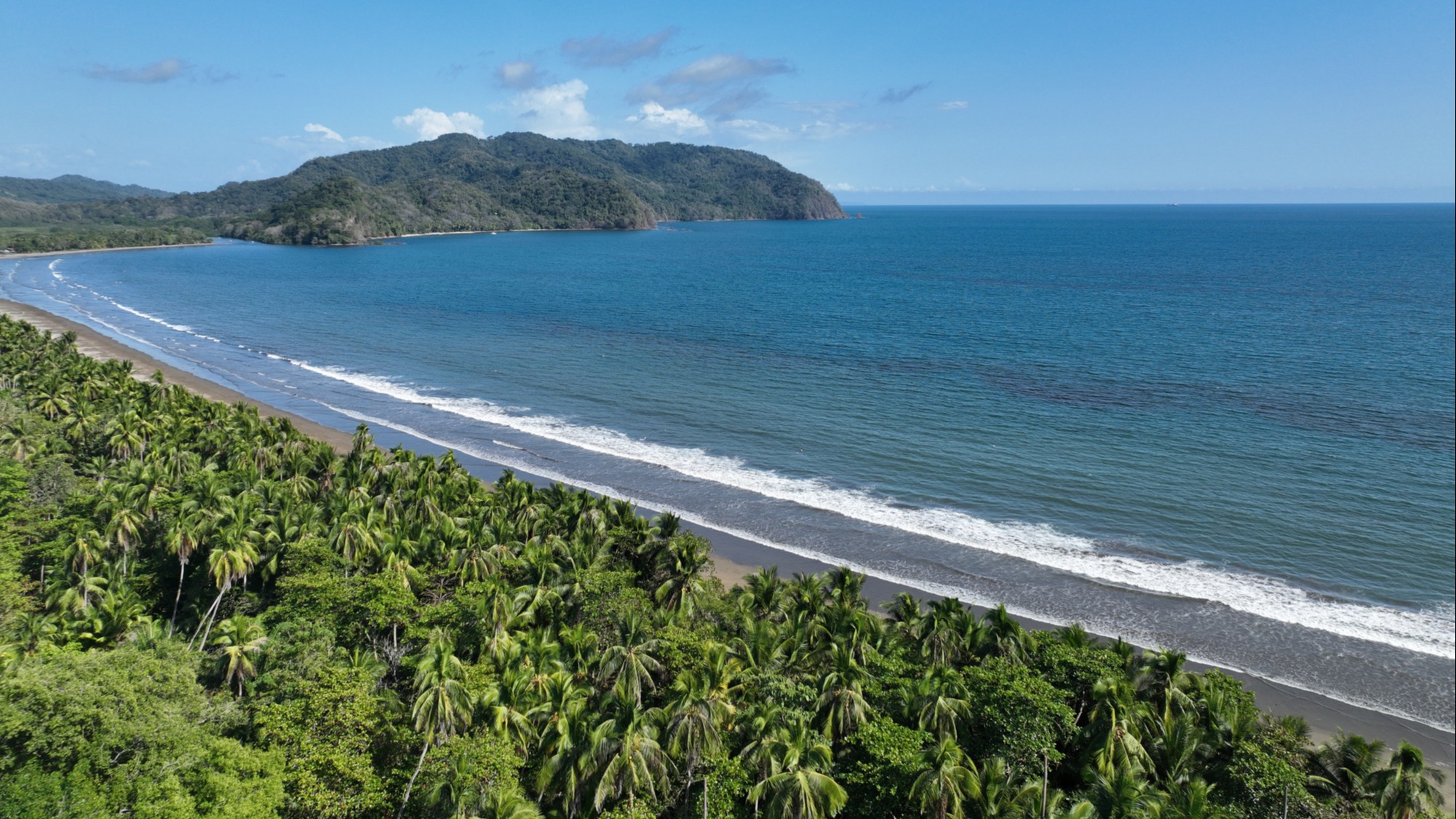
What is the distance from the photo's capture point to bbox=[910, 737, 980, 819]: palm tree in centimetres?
2145

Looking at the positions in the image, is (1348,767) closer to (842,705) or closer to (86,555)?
(842,705)

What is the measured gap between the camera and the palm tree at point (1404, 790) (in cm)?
2161

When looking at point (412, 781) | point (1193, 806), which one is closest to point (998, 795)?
point (1193, 806)

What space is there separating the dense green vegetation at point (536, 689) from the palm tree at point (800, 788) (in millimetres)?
64

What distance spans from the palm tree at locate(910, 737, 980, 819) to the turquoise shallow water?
20014mm

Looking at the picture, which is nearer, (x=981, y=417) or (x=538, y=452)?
(x=538, y=452)

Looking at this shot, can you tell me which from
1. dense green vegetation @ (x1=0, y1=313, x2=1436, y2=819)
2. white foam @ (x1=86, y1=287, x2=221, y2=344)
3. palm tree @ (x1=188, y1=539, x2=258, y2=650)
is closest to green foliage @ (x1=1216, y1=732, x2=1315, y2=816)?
dense green vegetation @ (x1=0, y1=313, x2=1436, y2=819)

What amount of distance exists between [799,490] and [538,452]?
69.8ft

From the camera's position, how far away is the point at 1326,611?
131 ft

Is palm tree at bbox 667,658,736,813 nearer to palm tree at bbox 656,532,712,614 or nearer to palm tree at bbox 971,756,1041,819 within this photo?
palm tree at bbox 971,756,1041,819

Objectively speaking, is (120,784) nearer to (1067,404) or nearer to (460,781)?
(460,781)

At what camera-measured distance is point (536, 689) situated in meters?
26.4

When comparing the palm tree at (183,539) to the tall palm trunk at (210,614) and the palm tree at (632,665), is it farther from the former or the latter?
the palm tree at (632,665)

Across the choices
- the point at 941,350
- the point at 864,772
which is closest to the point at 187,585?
the point at 864,772
